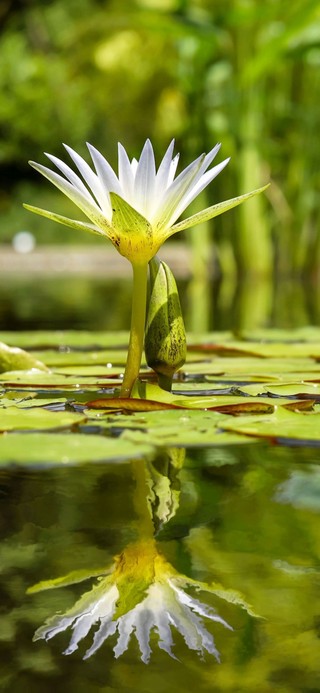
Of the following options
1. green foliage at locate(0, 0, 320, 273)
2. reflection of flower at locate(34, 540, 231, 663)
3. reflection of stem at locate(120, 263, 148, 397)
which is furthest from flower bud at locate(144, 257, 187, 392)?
green foliage at locate(0, 0, 320, 273)

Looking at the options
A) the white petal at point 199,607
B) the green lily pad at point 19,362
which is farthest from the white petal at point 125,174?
the white petal at point 199,607

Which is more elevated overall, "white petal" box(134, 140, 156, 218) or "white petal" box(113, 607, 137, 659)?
"white petal" box(134, 140, 156, 218)

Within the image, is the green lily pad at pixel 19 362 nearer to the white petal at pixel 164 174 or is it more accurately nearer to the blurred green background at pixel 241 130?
the white petal at pixel 164 174

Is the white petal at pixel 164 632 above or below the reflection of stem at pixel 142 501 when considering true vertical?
below

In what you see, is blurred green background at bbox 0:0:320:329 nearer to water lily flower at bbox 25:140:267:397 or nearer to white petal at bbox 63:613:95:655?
water lily flower at bbox 25:140:267:397

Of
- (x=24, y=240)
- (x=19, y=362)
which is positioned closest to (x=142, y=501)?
(x=19, y=362)

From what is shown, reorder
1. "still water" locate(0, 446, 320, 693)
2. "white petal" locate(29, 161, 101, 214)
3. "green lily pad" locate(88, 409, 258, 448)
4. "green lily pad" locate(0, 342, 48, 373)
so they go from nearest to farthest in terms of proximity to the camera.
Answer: "still water" locate(0, 446, 320, 693), "green lily pad" locate(88, 409, 258, 448), "white petal" locate(29, 161, 101, 214), "green lily pad" locate(0, 342, 48, 373)

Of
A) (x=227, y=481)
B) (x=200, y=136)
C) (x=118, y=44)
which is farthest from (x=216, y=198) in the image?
(x=227, y=481)
